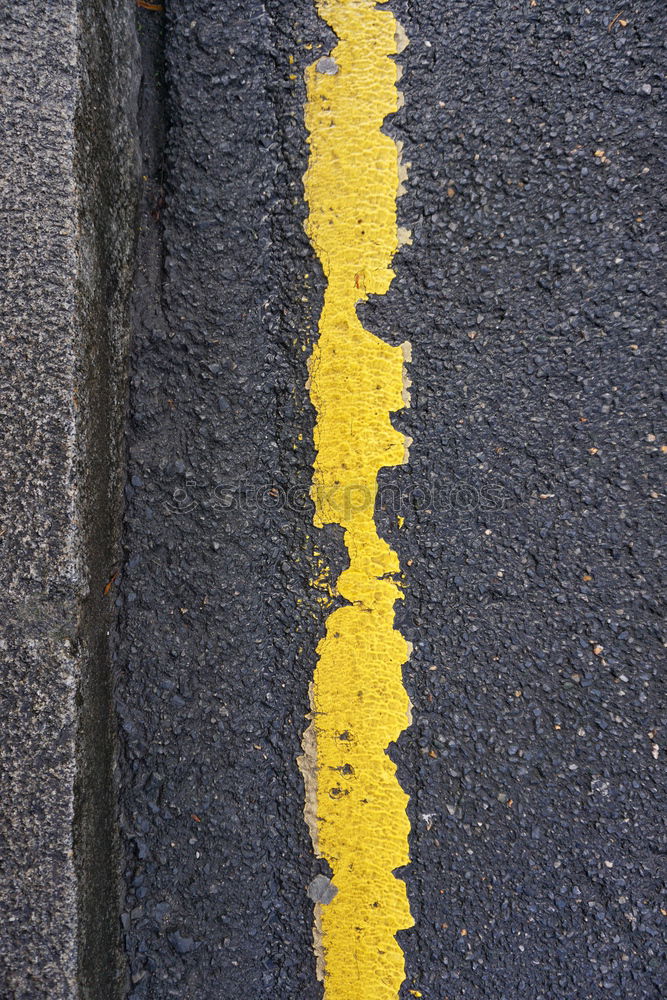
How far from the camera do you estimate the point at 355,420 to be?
162cm

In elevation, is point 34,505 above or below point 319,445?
below

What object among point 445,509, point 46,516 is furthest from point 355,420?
point 46,516

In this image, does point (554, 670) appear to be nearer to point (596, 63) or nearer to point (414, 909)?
point (414, 909)

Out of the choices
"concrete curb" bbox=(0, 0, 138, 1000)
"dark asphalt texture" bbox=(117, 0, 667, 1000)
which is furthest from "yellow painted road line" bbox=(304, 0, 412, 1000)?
"concrete curb" bbox=(0, 0, 138, 1000)

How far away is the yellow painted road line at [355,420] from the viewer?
157 centimetres

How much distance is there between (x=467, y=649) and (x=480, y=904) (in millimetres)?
585

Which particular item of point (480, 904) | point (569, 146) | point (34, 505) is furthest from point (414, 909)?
point (569, 146)

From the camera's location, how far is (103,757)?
4.96 ft

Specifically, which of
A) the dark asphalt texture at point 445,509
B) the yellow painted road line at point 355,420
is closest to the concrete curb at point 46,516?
the dark asphalt texture at point 445,509

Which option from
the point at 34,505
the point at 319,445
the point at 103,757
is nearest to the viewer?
the point at 34,505

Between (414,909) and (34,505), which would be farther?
(414,909)

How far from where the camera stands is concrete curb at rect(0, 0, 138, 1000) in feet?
4.42

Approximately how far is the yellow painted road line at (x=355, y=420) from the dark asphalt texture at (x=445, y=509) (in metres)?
0.04

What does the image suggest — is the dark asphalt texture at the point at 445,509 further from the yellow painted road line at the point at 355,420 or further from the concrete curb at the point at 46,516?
the concrete curb at the point at 46,516
